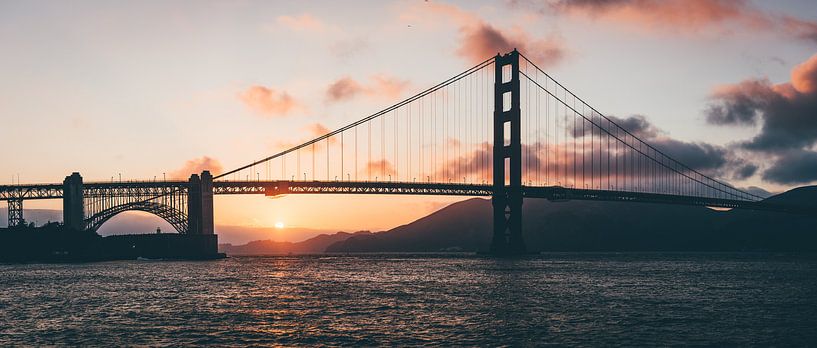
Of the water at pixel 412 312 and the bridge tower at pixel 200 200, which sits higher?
the bridge tower at pixel 200 200

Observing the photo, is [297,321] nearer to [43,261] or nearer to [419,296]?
[419,296]

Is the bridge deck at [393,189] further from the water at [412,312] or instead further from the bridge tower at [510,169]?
Answer: the water at [412,312]

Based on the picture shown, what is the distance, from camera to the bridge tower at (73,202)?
484 ft

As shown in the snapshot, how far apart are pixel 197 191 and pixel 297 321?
95381mm

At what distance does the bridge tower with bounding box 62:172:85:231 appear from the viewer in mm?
147375

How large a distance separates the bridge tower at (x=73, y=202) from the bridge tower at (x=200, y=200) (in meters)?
26.3

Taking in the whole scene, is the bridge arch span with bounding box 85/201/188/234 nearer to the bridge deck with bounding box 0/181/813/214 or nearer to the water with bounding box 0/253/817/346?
the bridge deck with bounding box 0/181/813/214

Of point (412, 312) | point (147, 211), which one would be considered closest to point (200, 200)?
point (147, 211)

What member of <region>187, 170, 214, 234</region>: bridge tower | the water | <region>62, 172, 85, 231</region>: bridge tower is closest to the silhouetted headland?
<region>62, 172, 85, 231</region>: bridge tower

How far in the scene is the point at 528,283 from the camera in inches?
2945

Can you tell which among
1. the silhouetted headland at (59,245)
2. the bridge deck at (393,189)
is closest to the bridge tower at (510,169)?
the bridge deck at (393,189)

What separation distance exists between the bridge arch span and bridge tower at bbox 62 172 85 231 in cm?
380

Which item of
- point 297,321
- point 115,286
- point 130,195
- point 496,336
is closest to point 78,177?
point 130,195

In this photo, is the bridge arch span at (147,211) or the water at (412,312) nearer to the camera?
the water at (412,312)
